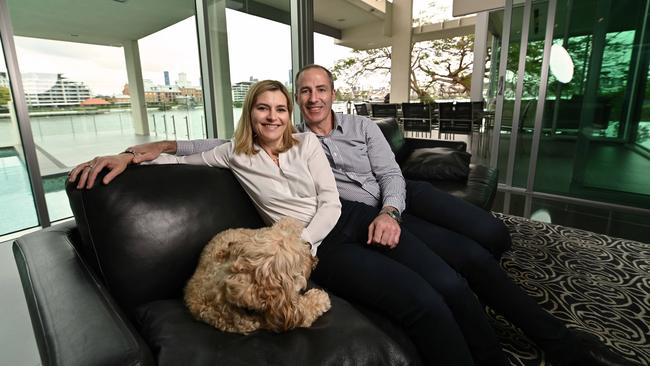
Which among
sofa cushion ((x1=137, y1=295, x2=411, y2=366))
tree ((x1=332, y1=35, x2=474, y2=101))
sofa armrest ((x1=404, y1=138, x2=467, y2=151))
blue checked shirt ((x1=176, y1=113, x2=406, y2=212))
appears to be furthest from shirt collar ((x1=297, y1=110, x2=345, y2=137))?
tree ((x1=332, y1=35, x2=474, y2=101))

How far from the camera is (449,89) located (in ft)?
44.9

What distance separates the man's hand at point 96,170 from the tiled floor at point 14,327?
1.15 metres

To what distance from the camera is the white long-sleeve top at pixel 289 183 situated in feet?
4.78

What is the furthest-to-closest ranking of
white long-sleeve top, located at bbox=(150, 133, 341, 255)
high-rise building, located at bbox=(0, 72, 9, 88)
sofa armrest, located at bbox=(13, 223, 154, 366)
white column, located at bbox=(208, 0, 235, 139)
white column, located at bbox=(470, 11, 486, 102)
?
white column, located at bbox=(470, 11, 486, 102)
white column, located at bbox=(208, 0, 235, 139)
high-rise building, located at bbox=(0, 72, 9, 88)
white long-sleeve top, located at bbox=(150, 133, 341, 255)
sofa armrest, located at bbox=(13, 223, 154, 366)

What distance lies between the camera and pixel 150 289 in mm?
1215

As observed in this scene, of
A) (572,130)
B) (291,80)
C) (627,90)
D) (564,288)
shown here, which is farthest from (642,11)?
(291,80)

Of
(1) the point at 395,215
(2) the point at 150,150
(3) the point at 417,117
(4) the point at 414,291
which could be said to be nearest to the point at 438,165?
(1) the point at 395,215

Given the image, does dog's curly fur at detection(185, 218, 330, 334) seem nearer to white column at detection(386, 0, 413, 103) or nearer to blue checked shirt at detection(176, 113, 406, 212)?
blue checked shirt at detection(176, 113, 406, 212)

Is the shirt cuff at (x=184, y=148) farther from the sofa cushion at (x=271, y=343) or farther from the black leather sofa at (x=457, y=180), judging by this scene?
the black leather sofa at (x=457, y=180)

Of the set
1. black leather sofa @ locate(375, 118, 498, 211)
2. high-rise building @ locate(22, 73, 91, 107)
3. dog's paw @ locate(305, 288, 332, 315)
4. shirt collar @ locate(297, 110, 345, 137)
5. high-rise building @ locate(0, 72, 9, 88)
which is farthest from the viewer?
high-rise building @ locate(22, 73, 91, 107)

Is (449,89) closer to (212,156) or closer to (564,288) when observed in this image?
(564,288)

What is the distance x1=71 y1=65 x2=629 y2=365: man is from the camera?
134cm

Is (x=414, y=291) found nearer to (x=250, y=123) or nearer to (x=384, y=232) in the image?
(x=384, y=232)

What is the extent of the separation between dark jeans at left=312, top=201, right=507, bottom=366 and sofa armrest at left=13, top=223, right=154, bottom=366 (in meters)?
0.71
